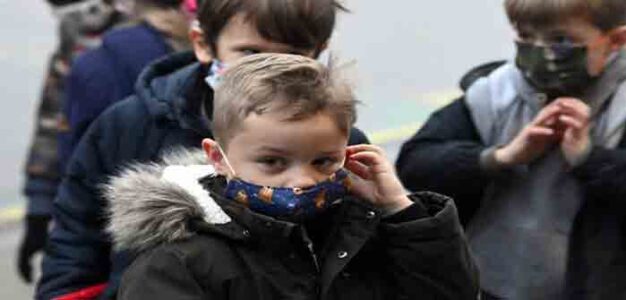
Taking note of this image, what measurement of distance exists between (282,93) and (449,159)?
106cm

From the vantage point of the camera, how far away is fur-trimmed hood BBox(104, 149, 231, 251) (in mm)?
2254

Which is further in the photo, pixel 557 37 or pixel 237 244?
pixel 557 37

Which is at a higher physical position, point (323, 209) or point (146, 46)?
point (323, 209)

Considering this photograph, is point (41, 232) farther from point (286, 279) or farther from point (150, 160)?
point (286, 279)

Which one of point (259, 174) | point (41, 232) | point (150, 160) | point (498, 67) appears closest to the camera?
point (259, 174)

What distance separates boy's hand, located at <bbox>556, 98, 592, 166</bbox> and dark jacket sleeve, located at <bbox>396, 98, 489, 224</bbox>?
216 millimetres

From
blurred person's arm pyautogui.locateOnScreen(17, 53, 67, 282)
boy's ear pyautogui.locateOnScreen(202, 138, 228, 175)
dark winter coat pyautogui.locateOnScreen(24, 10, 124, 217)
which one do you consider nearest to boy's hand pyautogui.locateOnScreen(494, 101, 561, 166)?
boy's ear pyautogui.locateOnScreen(202, 138, 228, 175)

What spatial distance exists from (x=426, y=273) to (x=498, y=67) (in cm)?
116

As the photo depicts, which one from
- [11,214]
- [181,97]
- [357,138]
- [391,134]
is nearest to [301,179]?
[357,138]

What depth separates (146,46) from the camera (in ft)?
12.3

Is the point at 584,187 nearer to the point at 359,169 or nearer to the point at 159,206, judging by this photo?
the point at 359,169

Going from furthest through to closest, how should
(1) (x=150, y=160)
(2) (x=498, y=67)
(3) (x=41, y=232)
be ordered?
1. (3) (x=41, y=232)
2. (2) (x=498, y=67)
3. (1) (x=150, y=160)

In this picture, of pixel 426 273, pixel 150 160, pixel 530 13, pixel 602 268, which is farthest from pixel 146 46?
pixel 426 273

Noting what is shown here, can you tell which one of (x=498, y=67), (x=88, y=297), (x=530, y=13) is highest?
(x=530, y=13)
